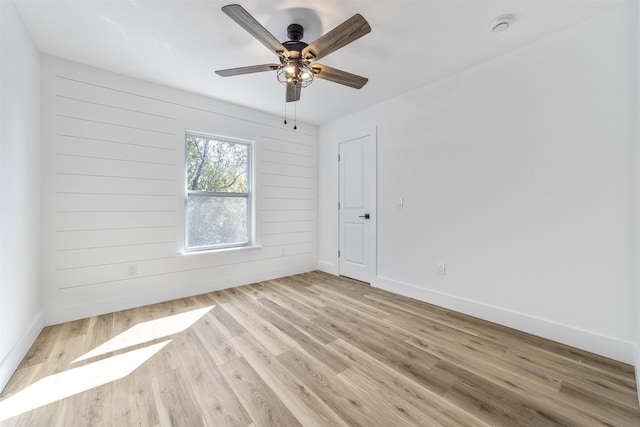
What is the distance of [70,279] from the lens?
252 cm

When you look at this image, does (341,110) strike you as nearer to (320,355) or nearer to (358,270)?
(358,270)

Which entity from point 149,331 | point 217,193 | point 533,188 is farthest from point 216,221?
point 533,188

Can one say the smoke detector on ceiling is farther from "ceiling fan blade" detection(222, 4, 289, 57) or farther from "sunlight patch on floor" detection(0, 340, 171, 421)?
"sunlight patch on floor" detection(0, 340, 171, 421)

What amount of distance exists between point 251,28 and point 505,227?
2638 mm

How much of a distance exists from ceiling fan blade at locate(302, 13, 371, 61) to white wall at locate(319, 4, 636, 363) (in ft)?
5.35

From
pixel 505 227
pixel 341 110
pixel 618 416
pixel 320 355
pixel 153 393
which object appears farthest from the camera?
pixel 341 110

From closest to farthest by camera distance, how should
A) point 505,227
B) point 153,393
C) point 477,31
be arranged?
1. point 153,393
2. point 477,31
3. point 505,227

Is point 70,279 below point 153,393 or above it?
above

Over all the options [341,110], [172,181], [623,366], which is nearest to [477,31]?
[341,110]

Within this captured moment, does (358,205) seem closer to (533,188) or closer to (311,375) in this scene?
(533,188)

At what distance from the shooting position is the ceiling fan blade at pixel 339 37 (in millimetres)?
1557

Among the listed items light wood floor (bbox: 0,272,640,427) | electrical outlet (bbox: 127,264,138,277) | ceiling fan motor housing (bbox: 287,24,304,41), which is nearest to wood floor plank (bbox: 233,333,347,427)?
light wood floor (bbox: 0,272,640,427)

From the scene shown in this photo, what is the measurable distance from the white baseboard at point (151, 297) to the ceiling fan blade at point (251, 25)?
281cm

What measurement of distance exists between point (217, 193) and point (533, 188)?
3.47m
